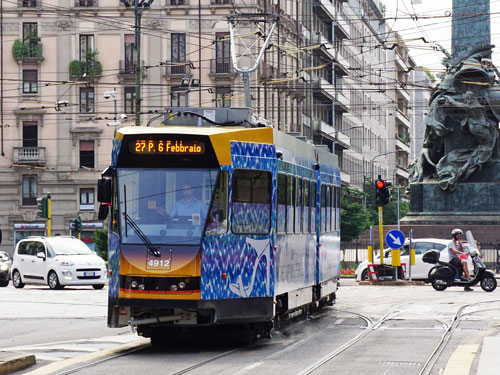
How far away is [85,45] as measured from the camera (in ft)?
219

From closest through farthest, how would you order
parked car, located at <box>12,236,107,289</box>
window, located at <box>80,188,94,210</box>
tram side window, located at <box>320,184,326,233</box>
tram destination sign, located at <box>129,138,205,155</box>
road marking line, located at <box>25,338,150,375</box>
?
road marking line, located at <box>25,338,150,375</box> < tram destination sign, located at <box>129,138,205,155</box> < tram side window, located at <box>320,184,326,233</box> < parked car, located at <box>12,236,107,289</box> < window, located at <box>80,188,94,210</box>

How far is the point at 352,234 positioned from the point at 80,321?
52.3 metres

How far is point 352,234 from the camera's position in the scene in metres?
73.1

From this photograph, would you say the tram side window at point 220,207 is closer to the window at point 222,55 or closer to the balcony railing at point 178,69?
the balcony railing at point 178,69

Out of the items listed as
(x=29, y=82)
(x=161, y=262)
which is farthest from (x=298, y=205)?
(x=29, y=82)

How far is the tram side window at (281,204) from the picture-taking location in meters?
Answer: 16.8

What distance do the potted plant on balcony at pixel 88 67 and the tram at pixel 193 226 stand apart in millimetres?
50115

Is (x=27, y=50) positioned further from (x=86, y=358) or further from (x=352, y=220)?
(x=86, y=358)

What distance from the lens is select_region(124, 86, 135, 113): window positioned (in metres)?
66.7

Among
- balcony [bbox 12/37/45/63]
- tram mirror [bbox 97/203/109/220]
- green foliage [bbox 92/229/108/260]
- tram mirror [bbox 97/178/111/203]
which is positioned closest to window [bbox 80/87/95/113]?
balcony [bbox 12/37/45/63]

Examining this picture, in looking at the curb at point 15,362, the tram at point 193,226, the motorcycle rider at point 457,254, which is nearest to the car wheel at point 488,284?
the motorcycle rider at point 457,254

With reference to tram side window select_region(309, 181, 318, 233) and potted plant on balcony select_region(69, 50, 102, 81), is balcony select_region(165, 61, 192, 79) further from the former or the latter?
tram side window select_region(309, 181, 318, 233)

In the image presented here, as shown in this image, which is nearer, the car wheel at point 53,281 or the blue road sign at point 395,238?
the blue road sign at point 395,238

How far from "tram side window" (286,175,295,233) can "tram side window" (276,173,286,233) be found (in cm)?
26
